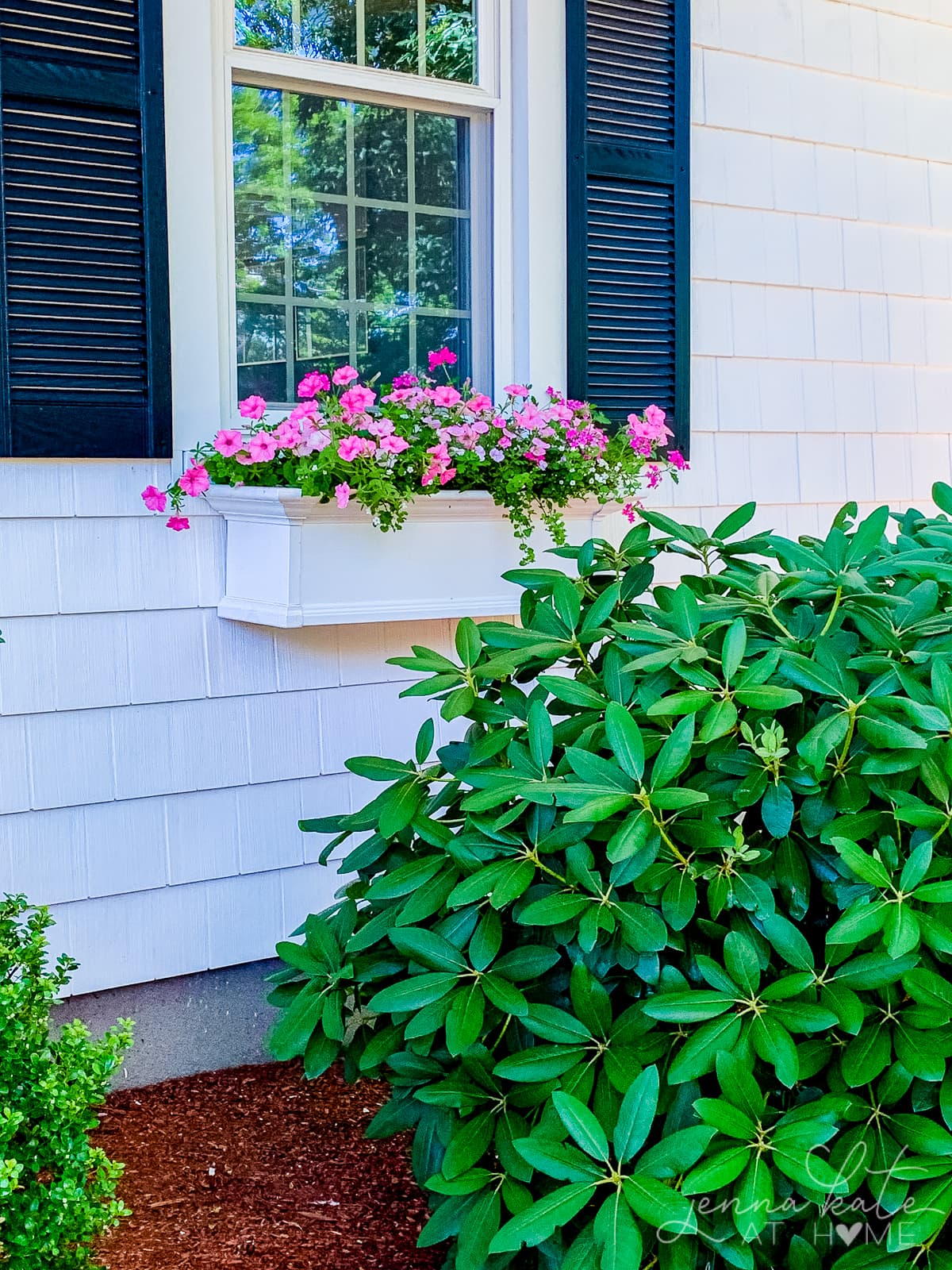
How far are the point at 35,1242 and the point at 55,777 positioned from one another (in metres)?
0.98

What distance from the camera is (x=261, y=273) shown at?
8.53 ft

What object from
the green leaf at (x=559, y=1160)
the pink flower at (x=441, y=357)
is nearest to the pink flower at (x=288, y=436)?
the pink flower at (x=441, y=357)

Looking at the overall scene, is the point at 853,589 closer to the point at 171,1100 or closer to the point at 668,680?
the point at 668,680

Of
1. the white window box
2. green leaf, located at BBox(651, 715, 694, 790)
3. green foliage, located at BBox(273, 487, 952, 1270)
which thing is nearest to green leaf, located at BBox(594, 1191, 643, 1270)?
green foliage, located at BBox(273, 487, 952, 1270)

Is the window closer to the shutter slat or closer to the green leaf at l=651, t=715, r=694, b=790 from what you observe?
the shutter slat

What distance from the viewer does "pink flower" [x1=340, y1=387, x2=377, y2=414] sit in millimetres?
2350

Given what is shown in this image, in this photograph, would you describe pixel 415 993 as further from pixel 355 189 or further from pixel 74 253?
pixel 355 189

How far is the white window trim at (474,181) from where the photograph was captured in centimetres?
243

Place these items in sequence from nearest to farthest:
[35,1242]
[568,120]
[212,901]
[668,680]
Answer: [668,680] < [35,1242] < [212,901] < [568,120]

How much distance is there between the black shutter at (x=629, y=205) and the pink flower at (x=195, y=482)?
3.20 feet

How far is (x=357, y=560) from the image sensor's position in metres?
2.45

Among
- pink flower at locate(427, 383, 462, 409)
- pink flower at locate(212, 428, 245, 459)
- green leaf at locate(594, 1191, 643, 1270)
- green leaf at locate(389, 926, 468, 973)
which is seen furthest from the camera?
pink flower at locate(427, 383, 462, 409)

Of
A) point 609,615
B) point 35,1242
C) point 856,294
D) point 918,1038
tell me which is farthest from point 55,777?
point 856,294

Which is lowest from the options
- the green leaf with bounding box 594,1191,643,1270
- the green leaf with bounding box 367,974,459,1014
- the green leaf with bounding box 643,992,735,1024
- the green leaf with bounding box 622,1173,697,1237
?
the green leaf with bounding box 594,1191,643,1270
